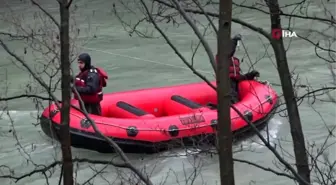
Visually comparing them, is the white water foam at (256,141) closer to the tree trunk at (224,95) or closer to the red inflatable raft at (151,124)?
the red inflatable raft at (151,124)

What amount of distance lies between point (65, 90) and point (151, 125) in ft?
18.3

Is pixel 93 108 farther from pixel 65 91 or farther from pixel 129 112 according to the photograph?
pixel 65 91

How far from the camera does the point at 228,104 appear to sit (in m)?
2.14

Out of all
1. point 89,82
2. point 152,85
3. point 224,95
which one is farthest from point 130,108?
point 224,95

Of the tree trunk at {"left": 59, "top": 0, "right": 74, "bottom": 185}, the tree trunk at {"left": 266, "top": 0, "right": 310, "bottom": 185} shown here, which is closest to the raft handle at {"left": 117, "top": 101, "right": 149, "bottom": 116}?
the tree trunk at {"left": 266, "top": 0, "right": 310, "bottom": 185}

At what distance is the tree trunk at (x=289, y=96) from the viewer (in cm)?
284

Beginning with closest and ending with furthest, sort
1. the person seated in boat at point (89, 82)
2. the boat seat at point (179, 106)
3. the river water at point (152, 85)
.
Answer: the river water at point (152, 85) < the person seated in boat at point (89, 82) < the boat seat at point (179, 106)

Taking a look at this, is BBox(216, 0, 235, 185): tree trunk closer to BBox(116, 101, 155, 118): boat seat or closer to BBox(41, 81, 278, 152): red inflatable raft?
BBox(41, 81, 278, 152): red inflatable raft

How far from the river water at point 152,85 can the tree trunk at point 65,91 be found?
5.73 feet

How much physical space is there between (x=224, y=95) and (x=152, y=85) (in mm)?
9635

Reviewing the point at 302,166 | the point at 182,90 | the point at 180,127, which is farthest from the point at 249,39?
the point at 302,166

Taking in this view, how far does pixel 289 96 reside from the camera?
9.45 feet

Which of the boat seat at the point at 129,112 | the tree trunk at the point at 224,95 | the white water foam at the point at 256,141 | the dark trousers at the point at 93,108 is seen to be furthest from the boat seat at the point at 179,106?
the tree trunk at the point at 224,95

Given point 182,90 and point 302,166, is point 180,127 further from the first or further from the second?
point 302,166
